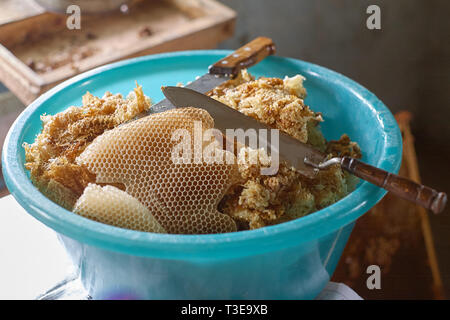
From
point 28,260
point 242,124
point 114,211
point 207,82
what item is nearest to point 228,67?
point 207,82

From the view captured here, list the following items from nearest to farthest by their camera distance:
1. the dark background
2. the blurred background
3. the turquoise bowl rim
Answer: the turquoise bowl rim < the blurred background < the dark background

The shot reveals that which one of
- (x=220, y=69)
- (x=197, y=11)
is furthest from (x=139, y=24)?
(x=220, y=69)

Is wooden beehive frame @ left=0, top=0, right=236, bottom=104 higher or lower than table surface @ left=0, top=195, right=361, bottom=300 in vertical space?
higher

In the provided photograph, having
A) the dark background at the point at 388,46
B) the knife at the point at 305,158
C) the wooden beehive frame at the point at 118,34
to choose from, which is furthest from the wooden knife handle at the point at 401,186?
the dark background at the point at 388,46

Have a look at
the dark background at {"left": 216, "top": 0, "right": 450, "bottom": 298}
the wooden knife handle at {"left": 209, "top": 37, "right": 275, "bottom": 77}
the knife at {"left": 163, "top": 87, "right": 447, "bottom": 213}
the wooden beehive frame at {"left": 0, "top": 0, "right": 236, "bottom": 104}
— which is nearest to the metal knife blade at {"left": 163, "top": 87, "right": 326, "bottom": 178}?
the knife at {"left": 163, "top": 87, "right": 447, "bottom": 213}

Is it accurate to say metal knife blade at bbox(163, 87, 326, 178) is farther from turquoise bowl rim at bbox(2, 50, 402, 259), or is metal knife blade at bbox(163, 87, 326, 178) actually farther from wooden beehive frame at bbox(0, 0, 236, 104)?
wooden beehive frame at bbox(0, 0, 236, 104)

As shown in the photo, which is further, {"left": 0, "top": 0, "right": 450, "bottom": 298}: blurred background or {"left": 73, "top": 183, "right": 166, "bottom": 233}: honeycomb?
{"left": 0, "top": 0, "right": 450, "bottom": 298}: blurred background
